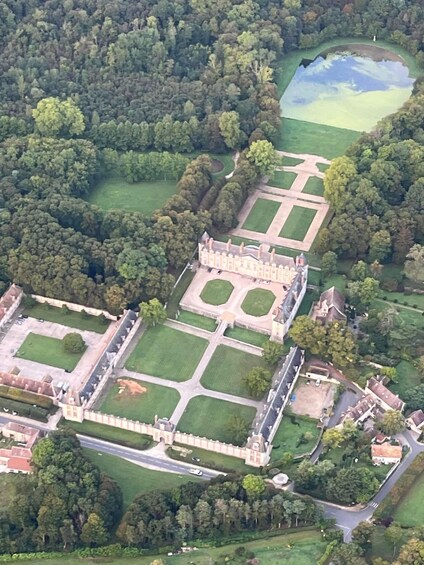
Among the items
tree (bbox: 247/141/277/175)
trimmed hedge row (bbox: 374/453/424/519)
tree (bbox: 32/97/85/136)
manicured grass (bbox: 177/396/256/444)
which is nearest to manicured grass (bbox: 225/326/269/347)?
manicured grass (bbox: 177/396/256/444)

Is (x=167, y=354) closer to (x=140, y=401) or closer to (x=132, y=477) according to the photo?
(x=140, y=401)

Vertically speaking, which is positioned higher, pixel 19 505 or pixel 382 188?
pixel 382 188

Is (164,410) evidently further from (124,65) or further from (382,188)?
(124,65)

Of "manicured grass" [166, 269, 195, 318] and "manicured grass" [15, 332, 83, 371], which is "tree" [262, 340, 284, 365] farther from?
"manicured grass" [15, 332, 83, 371]

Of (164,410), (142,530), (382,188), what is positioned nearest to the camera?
(142,530)

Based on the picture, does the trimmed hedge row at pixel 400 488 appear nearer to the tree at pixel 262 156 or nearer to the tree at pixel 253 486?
the tree at pixel 253 486

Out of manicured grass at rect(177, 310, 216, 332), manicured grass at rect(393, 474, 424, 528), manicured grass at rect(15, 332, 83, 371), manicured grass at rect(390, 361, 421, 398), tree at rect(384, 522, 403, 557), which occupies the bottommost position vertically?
manicured grass at rect(15, 332, 83, 371)

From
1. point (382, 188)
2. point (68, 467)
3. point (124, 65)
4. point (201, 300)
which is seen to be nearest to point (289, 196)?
point (382, 188)
